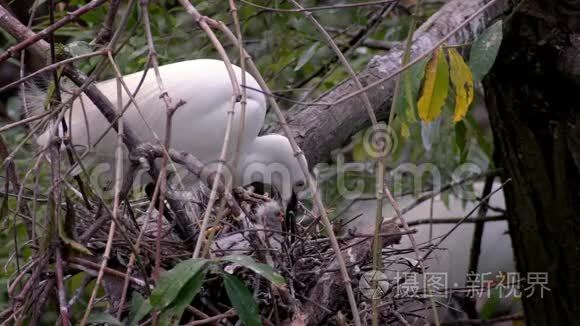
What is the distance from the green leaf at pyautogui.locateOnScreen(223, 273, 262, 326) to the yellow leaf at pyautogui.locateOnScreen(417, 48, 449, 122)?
0.46 metres

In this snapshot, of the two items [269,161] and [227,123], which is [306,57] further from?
[227,123]

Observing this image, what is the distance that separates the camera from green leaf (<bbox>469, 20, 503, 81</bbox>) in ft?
4.56

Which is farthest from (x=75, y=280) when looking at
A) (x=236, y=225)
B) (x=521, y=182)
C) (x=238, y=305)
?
(x=238, y=305)

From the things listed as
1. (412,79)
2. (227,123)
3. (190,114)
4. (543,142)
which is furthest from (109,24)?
(543,142)

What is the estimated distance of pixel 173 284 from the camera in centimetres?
96

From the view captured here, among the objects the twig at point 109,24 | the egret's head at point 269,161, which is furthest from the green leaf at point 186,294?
the egret's head at point 269,161

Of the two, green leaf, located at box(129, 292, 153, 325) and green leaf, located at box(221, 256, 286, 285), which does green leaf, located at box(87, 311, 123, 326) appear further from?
green leaf, located at box(221, 256, 286, 285)

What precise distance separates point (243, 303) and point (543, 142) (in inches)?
58.8

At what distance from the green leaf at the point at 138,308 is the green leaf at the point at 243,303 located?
0.10 m

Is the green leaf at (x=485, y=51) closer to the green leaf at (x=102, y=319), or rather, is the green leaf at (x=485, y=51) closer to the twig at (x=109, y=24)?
the twig at (x=109, y=24)

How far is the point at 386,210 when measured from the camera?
2.92 meters

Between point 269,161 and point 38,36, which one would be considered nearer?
point 38,36

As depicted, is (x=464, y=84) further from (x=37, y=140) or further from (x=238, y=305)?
(x=37, y=140)

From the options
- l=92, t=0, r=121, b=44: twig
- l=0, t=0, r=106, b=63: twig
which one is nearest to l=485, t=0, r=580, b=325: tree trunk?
l=92, t=0, r=121, b=44: twig
